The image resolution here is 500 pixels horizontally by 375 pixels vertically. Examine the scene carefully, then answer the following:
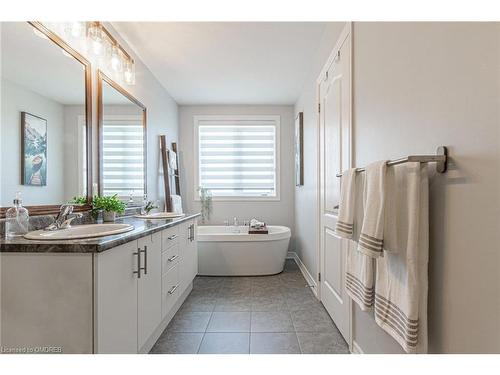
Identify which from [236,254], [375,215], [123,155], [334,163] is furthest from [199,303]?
[375,215]

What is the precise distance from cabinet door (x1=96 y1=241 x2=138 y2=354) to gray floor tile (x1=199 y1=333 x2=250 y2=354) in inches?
21.9

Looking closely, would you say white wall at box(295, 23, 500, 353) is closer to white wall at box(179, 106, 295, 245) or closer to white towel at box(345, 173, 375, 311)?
white towel at box(345, 173, 375, 311)

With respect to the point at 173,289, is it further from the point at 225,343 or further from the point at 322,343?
the point at 322,343

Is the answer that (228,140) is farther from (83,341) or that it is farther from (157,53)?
(83,341)

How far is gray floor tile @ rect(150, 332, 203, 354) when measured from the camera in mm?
1778

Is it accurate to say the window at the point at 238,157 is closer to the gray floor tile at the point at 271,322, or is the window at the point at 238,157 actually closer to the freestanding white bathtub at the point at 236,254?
the freestanding white bathtub at the point at 236,254

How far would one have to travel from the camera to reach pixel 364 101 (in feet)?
5.10

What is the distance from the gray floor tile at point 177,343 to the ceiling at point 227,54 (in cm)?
256

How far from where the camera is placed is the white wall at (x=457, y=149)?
718mm

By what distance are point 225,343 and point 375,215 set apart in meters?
1.49

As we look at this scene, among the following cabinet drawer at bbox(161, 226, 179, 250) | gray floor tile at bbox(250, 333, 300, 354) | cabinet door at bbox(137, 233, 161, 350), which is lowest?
gray floor tile at bbox(250, 333, 300, 354)

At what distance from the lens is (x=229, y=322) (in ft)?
7.12

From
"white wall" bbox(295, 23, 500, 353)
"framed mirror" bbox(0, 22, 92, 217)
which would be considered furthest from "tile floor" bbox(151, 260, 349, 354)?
"framed mirror" bbox(0, 22, 92, 217)

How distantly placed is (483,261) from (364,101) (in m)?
1.10
